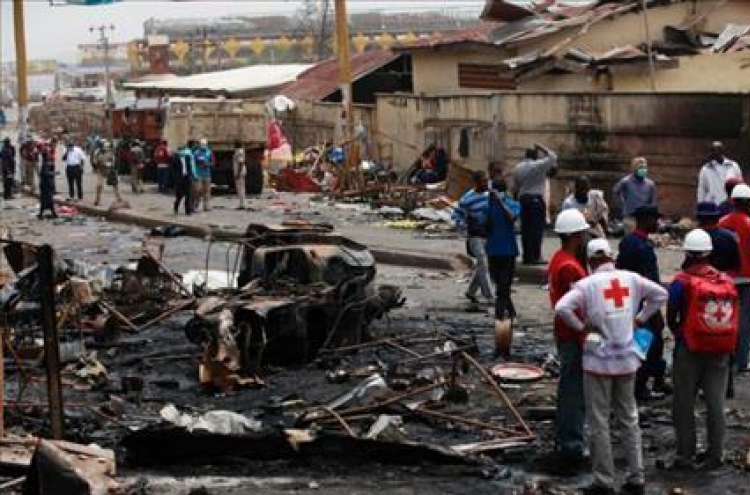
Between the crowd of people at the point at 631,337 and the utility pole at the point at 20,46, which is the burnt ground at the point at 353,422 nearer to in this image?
the crowd of people at the point at 631,337

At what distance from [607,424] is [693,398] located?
91 centimetres

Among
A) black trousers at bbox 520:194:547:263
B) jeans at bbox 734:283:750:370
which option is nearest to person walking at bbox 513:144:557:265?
black trousers at bbox 520:194:547:263

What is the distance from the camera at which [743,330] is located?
35.7 feet

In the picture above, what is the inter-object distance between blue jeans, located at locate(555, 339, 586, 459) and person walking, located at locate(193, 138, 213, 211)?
61.8 feet

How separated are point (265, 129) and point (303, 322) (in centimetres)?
2169

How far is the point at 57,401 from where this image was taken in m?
8.37

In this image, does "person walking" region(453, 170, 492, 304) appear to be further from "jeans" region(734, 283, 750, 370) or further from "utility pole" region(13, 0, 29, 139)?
"utility pole" region(13, 0, 29, 139)

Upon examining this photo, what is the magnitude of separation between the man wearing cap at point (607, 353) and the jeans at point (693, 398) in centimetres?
60

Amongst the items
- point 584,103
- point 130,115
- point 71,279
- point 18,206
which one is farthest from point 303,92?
point 71,279

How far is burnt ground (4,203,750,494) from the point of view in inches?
321

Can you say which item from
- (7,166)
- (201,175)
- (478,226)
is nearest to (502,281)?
(478,226)

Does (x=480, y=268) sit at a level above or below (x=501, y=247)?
below

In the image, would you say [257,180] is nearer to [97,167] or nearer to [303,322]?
[97,167]

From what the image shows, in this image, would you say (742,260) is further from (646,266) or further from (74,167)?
(74,167)
